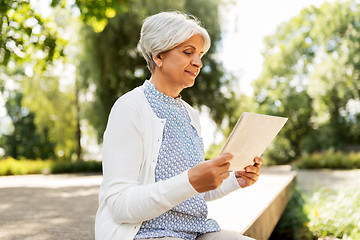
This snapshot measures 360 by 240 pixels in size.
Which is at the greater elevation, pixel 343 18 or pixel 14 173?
pixel 343 18

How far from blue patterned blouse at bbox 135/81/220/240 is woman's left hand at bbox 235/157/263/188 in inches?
9.7

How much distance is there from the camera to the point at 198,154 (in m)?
1.72

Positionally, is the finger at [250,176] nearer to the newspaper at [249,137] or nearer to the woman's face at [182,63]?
the newspaper at [249,137]

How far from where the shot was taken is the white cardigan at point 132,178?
129cm

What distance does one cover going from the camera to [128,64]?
15211 mm

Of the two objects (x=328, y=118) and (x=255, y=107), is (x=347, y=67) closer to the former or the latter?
(x=328, y=118)

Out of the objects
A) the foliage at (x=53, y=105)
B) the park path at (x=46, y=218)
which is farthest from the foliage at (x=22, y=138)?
the park path at (x=46, y=218)

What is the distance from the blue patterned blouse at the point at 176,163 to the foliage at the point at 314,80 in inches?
834

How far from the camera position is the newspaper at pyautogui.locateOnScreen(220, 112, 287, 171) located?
140cm

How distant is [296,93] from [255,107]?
11.3ft

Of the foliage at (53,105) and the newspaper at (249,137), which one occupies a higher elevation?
the newspaper at (249,137)

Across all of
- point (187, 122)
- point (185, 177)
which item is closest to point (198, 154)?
point (187, 122)

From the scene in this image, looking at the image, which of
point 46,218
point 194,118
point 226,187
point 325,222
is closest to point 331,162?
point 325,222

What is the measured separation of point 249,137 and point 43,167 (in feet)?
50.3
